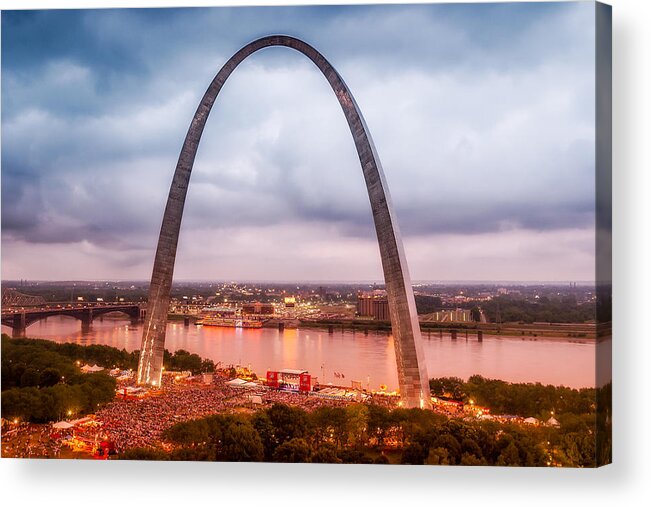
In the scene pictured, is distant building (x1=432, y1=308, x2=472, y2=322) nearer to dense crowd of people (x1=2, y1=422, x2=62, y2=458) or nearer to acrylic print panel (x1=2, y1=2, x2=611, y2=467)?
acrylic print panel (x1=2, y1=2, x2=611, y2=467)

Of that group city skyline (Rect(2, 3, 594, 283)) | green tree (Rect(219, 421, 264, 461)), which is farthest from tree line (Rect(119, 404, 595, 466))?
city skyline (Rect(2, 3, 594, 283))

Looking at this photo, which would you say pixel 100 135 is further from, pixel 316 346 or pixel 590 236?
pixel 590 236

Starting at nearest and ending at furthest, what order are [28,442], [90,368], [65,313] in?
[28,442], [90,368], [65,313]

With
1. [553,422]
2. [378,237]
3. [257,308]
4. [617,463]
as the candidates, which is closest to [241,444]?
[257,308]

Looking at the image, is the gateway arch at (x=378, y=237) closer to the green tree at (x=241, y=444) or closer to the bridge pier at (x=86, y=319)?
the bridge pier at (x=86, y=319)

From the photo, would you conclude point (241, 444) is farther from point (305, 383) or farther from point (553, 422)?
point (553, 422)

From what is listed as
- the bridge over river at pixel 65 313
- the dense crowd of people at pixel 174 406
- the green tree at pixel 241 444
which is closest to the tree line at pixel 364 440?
the green tree at pixel 241 444
